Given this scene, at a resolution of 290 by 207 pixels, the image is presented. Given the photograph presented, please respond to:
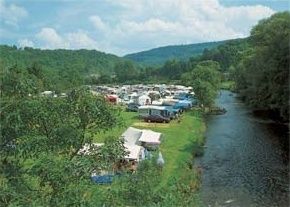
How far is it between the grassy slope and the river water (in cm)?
147

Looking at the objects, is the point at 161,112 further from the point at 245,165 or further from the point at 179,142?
the point at 245,165

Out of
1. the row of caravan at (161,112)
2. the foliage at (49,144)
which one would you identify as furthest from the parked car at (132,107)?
the foliage at (49,144)

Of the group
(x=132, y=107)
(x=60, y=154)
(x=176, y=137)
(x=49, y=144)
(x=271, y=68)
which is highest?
(x=49, y=144)

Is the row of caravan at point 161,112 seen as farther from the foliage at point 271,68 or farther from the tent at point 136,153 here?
the tent at point 136,153

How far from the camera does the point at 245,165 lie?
129ft

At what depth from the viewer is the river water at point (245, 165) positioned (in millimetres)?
31030

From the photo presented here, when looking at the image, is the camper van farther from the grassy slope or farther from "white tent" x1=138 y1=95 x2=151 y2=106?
"white tent" x1=138 y1=95 x2=151 y2=106

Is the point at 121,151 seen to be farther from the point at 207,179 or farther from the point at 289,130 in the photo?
the point at 289,130

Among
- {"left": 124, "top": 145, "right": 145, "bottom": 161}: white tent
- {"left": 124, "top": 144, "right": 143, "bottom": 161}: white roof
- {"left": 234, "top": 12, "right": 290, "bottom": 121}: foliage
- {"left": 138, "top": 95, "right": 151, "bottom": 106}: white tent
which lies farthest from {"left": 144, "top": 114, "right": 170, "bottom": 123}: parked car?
{"left": 124, "top": 144, "right": 143, "bottom": 161}: white roof

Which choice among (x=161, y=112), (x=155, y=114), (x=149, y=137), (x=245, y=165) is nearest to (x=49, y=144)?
(x=245, y=165)

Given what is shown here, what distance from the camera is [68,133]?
14.7 m

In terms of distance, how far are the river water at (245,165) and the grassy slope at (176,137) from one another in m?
1.47

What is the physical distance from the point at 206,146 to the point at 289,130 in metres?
12.3

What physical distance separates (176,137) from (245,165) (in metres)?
12.1
